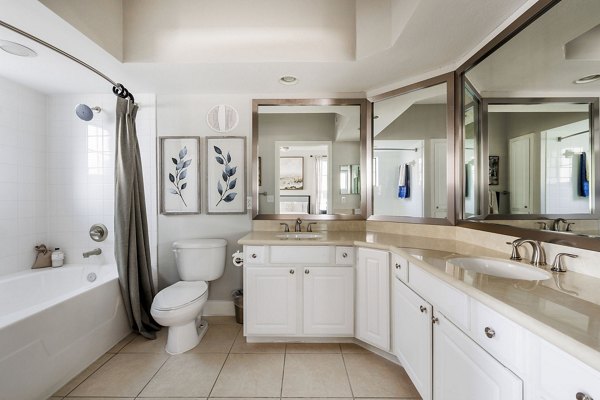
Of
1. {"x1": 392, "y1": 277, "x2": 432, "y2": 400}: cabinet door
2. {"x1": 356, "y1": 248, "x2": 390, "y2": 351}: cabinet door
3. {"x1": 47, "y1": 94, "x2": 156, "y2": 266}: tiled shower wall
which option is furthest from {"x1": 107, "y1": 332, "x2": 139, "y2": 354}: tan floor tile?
{"x1": 392, "y1": 277, "x2": 432, "y2": 400}: cabinet door

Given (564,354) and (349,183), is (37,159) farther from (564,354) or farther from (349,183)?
(564,354)

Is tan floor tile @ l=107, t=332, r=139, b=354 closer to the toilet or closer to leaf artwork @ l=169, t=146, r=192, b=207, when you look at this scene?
the toilet

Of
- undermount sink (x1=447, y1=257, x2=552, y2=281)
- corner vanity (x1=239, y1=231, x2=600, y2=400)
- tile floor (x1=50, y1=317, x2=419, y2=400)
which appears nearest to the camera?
corner vanity (x1=239, y1=231, x2=600, y2=400)

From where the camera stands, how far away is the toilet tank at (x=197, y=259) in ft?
7.20

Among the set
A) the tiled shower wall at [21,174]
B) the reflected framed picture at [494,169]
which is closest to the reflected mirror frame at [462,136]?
the reflected framed picture at [494,169]

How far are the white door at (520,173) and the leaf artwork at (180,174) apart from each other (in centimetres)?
251

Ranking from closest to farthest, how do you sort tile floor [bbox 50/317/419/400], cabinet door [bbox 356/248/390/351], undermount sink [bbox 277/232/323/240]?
tile floor [bbox 50/317/419/400], cabinet door [bbox 356/248/390/351], undermount sink [bbox 277/232/323/240]

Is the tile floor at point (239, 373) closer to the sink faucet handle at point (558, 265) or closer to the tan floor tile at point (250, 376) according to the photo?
the tan floor tile at point (250, 376)

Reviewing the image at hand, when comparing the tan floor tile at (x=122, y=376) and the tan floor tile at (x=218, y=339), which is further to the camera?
the tan floor tile at (x=218, y=339)

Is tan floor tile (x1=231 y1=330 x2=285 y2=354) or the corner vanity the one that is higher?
the corner vanity

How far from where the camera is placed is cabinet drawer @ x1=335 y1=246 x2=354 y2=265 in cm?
188

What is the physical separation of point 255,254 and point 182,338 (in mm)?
836

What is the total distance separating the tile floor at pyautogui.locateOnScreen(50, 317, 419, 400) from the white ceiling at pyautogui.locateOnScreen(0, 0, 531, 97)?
215 centimetres

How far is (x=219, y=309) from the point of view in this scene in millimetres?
2441
